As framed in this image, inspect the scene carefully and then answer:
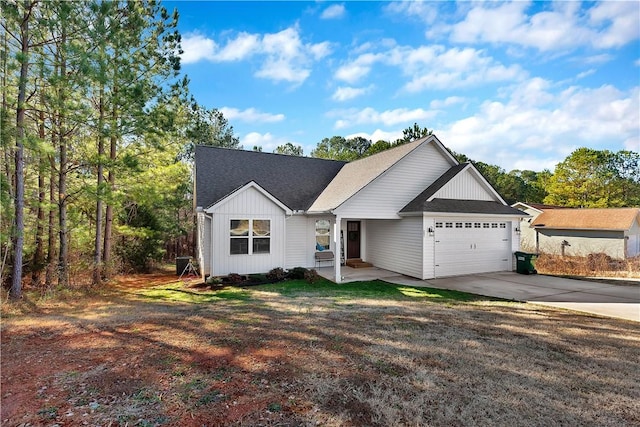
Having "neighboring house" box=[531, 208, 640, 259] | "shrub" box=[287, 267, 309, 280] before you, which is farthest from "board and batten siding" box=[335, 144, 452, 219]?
"neighboring house" box=[531, 208, 640, 259]

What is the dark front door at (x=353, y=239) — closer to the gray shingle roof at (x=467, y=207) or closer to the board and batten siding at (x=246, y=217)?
the board and batten siding at (x=246, y=217)

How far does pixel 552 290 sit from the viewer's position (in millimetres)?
10438

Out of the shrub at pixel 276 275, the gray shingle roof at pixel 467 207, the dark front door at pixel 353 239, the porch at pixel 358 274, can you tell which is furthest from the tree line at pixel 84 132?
the gray shingle roof at pixel 467 207

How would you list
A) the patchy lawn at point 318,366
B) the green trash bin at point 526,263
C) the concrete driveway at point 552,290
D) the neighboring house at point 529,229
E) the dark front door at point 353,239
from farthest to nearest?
the neighboring house at point 529,229, the dark front door at point 353,239, the green trash bin at point 526,263, the concrete driveway at point 552,290, the patchy lawn at point 318,366

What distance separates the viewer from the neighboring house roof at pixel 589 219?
20.5 meters

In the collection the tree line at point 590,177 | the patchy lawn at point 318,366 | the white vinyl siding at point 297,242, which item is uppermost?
the tree line at point 590,177

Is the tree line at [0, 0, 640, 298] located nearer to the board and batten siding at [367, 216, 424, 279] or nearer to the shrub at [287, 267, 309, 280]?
the shrub at [287, 267, 309, 280]

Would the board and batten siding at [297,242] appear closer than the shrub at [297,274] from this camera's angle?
No

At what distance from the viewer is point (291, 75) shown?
15.5 meters

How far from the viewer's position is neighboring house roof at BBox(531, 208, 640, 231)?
2052cm

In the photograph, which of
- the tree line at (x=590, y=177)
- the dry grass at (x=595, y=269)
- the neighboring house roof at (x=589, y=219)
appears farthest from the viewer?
the tree line at (x=590, y=177)

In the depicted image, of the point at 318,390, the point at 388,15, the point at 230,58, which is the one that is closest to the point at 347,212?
the point at 388,15

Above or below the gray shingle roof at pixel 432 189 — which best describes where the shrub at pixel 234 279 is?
→ below

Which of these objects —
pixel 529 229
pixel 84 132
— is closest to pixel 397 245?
pixel 84 132
